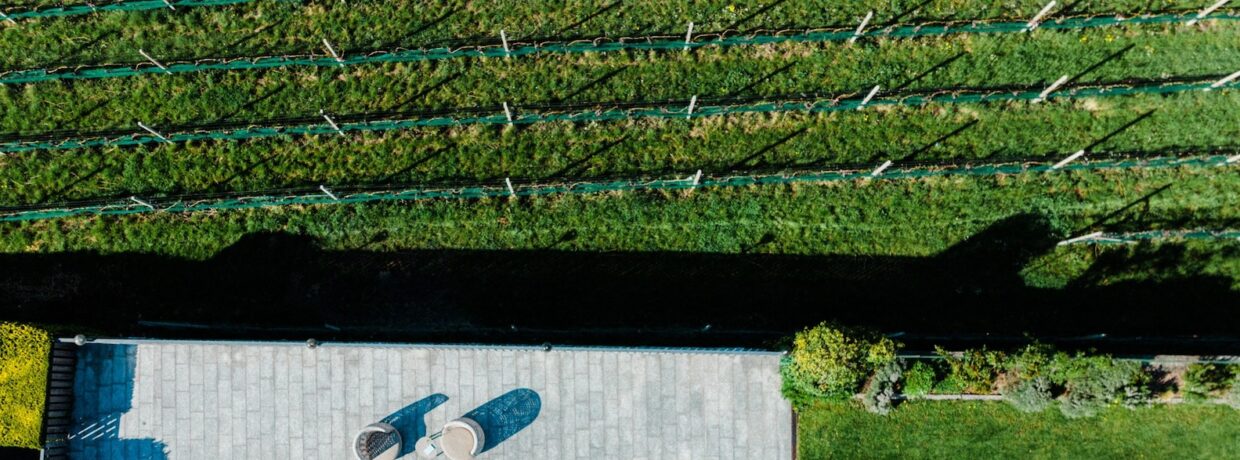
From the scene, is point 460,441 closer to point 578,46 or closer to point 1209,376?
point 578,46

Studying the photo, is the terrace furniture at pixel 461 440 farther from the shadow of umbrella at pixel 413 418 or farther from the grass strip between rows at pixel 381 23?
the grass strip between rows at pixel 381 23

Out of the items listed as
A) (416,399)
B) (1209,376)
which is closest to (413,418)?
(416,399)

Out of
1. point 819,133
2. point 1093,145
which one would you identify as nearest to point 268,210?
point 819,133

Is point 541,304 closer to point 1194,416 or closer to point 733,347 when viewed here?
point 733,347

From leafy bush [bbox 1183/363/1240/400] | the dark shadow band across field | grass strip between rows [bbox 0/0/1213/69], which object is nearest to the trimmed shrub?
the dark shadow band across field

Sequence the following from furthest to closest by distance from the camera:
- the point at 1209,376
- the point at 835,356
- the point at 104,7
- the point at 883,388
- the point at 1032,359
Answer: the point at 104,7 < the point at 1209,376 < the point at 883,388 < the point at 1032,359 < the point at 835,356
